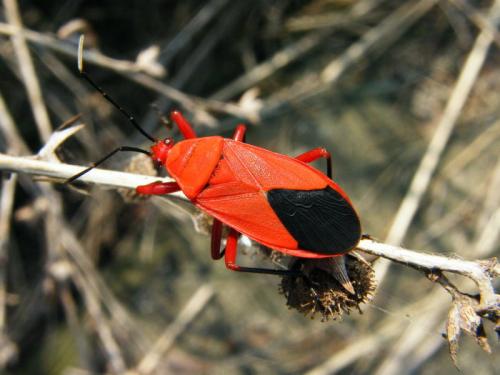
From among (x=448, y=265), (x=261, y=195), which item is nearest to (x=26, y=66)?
(x=261, y=195)

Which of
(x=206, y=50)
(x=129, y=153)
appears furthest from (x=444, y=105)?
(x=129, y=153)

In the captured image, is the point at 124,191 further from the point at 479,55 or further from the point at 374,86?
the point at 479,55

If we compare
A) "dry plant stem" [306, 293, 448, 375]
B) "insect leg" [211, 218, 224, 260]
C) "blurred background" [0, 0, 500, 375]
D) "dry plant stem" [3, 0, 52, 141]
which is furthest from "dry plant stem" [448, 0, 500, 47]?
"dry plant stem" [3, 0, 52, 141]

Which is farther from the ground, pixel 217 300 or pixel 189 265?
pixel 189 265

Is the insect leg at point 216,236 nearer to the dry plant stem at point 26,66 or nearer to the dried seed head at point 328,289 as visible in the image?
the dried seed head at point 328,289

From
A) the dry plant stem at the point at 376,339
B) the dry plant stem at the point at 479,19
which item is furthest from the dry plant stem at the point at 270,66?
the dry plant stem at the point at 376,339

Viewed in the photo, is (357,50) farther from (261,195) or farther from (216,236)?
(216,236)

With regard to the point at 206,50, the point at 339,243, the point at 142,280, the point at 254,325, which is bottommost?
the point at 254,325
